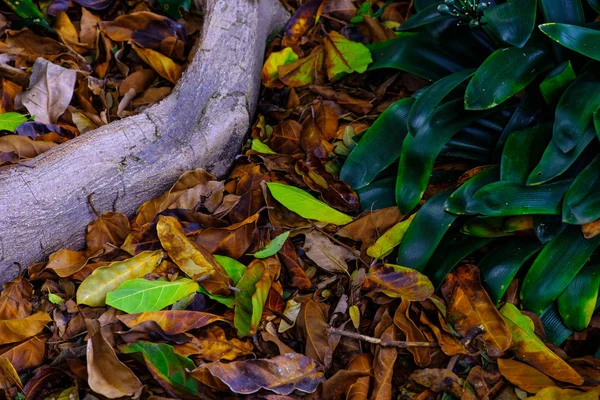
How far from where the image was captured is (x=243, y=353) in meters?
1.79

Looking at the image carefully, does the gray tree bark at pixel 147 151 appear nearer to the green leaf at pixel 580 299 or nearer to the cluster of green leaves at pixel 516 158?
the cluster of green leaves at pixel 516 158

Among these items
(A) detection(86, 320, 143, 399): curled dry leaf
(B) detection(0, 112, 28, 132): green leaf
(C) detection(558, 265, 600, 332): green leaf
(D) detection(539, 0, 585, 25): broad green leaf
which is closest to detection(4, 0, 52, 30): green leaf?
(B) detection(0, 112, 28, 132): green leaf

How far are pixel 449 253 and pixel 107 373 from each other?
1.11 meters

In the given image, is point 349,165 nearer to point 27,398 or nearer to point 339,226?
point 339,226

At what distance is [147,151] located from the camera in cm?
223

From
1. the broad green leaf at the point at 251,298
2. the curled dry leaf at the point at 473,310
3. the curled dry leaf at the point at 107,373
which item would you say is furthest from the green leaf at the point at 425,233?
the curled dry leaf at the point at 107,373

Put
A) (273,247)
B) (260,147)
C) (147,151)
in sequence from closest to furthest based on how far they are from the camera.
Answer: (273,247) < (147,151) < (260,147)

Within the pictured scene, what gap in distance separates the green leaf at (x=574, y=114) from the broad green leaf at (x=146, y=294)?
119cm

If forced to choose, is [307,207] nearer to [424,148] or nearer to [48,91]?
[424,148]

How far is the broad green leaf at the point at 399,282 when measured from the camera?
1.88 meters

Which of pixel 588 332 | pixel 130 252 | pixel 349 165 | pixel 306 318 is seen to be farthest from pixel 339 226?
pixel 588 332

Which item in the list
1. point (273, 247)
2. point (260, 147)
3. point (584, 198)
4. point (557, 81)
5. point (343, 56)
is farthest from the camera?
point (343, 56)

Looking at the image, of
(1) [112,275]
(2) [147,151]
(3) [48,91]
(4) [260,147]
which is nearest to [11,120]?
(3) [48,91]

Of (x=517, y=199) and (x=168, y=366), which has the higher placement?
(x=517, y=199)
